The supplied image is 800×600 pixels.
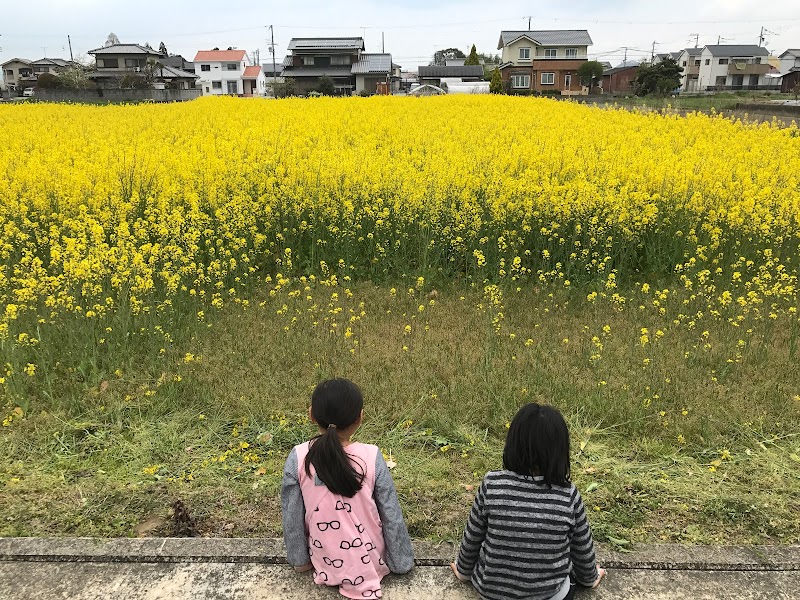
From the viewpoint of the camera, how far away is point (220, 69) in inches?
3039

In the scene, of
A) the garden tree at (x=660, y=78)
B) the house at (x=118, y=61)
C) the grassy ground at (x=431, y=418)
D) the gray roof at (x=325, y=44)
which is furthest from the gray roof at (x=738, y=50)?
the grassy ground at (x=431, y=418)

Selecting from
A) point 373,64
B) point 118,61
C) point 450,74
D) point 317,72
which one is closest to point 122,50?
point 118,61

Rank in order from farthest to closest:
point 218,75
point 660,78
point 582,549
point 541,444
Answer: point 218,75 → point 660,78 → point 582,549 → point 541,444

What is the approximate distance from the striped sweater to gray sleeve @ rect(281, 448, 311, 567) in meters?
0.68

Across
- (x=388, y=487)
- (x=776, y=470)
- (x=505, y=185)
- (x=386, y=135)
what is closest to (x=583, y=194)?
(x=505, y=185)

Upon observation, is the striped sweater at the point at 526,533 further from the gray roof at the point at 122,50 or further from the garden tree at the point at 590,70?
the gray roof at the point at 122,50

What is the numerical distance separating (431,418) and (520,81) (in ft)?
193

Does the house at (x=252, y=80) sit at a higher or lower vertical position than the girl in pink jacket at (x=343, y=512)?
higher

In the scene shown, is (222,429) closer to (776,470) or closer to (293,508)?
(293,508)

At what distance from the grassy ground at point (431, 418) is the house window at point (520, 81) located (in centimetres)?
5646

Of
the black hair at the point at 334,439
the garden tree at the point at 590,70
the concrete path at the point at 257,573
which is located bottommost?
the concrete path at the point at 257,573

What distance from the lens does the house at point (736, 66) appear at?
234ft

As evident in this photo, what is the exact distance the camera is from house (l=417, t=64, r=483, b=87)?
7044cm

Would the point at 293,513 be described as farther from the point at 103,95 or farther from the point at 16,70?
the point at 16,70
